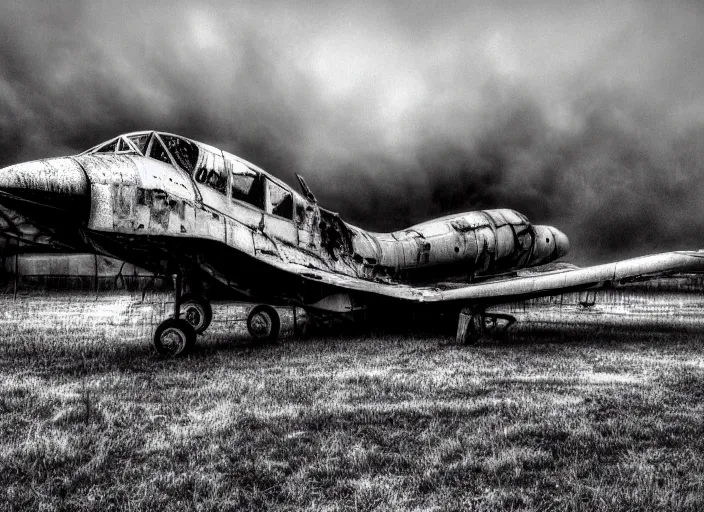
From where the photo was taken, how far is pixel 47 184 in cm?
610

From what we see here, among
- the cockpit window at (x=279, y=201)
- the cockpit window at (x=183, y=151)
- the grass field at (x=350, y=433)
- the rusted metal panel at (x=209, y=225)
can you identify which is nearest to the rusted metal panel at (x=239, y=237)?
the rusted metal panel at (x=209, y=225)

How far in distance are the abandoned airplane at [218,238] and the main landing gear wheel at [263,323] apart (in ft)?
0.07

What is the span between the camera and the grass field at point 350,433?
2781mm

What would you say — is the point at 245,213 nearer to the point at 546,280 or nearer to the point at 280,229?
the point at 280,229

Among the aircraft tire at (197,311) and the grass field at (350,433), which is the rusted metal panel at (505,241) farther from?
the aircraft tire at (197,311)

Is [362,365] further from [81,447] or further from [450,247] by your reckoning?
[450,247]

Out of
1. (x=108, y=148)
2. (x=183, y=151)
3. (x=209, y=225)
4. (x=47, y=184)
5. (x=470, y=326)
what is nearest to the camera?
(x=47, y=184)

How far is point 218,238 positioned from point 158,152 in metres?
1.60

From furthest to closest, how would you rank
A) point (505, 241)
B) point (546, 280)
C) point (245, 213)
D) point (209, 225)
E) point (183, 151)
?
point (505, 241)
point (546, 280)
point (245, 213)
point (183, 151)
point (209, 225)

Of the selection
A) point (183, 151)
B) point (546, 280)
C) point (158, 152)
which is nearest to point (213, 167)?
point (183, 151)

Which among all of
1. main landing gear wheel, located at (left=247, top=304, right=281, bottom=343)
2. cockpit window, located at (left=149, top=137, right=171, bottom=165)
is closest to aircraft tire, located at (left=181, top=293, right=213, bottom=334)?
main landing gear wheel, located at (left=247, top=304, right=281, bottom=343)

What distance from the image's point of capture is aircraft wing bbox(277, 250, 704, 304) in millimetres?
8570

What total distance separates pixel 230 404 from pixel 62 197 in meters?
3.53

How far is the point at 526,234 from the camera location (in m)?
13.6
